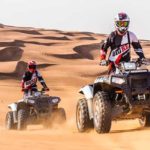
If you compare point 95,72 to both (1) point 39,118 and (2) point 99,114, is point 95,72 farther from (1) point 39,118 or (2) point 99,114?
(2) point 99,114

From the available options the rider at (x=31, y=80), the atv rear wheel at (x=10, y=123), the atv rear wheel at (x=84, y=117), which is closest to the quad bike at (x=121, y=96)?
the atv rear wheel at (x=84, y=117)

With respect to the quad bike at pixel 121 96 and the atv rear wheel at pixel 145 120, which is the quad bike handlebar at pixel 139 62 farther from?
the atv rear wheel at pixel 145 120

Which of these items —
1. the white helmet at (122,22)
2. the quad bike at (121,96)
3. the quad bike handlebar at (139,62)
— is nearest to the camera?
the quad bike at (121,96)

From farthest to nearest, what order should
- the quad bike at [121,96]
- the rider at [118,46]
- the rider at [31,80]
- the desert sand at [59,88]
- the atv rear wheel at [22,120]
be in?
the rider at [31,80], the atv rear wheel at [22,120], the rider at [118,46], the quad bike at [121,96], the desert sand at [59,88]

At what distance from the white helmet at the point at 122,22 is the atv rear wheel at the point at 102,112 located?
44.5 inches

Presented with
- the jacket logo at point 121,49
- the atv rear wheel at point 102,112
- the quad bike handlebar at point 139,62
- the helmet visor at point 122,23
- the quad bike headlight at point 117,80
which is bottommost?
the atv rear wheel at point 102,112

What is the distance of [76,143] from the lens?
7.71 metres

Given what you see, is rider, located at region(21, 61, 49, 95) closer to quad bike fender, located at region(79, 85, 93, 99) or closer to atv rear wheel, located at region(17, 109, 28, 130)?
atv rear wheel, located at region(17, 109, 28, 130)

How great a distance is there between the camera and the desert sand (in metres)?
7.54

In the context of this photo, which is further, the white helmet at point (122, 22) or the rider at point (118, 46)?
the rider at point (118, 46)

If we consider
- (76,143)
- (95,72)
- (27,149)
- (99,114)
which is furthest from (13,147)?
(95,72)

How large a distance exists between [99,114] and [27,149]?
8.05 feet

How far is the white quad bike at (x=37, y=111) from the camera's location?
13211 millimetres

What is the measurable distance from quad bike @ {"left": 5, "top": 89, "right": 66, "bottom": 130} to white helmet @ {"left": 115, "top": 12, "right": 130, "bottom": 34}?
4331mm
